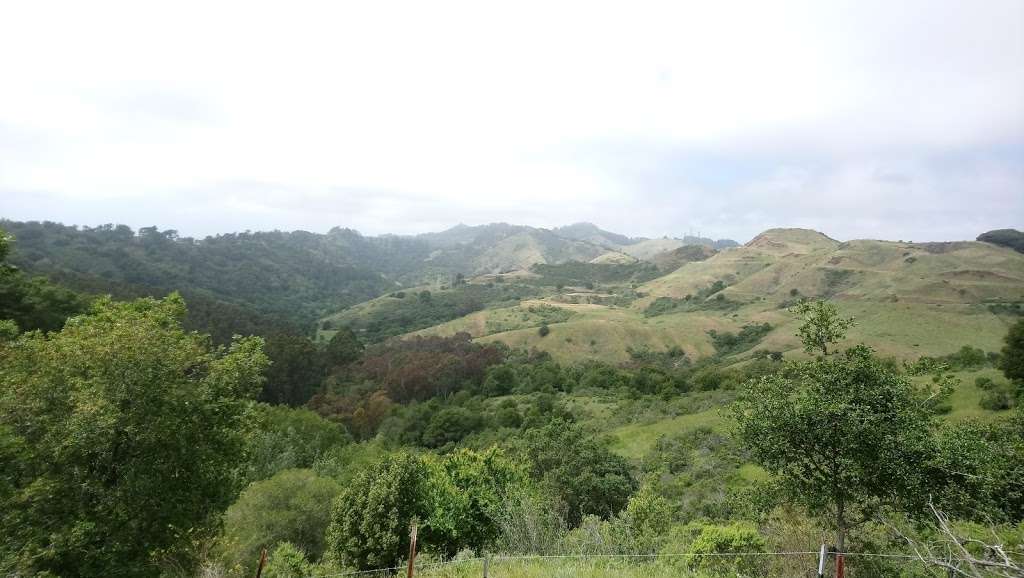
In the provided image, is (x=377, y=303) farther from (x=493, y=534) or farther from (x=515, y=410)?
(x=493, y=534)

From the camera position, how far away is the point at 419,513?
58.9ft

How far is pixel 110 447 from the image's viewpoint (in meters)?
12.0

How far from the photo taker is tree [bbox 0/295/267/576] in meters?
10.7

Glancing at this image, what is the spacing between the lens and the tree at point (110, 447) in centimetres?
1070

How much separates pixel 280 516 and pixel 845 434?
24952mm

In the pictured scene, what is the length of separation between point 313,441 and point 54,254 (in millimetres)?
163933

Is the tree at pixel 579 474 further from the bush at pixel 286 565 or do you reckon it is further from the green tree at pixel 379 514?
the bush at pixel 286 565

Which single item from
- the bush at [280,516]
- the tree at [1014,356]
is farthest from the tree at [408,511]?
the tree at [1014,356]

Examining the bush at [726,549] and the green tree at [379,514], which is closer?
the bush at [726,549]

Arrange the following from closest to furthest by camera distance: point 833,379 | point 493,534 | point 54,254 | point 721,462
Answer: point 833,379
point 493,534
point 721,462
point 54,254

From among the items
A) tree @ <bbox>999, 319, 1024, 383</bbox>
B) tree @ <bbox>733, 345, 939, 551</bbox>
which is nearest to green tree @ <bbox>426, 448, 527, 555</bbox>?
tree @ <bbox>733, 345, 939, 551</bbox>

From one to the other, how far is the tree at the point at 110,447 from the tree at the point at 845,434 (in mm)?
13968

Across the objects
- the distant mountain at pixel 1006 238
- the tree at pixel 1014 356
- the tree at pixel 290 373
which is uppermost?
the distant mountain at pixel 1006 238

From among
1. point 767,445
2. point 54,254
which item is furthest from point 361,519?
point 54,254
